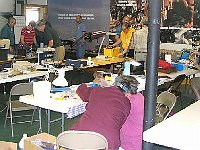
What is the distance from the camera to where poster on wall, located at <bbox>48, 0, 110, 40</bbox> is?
1034cm

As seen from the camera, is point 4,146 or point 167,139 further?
point 4,146

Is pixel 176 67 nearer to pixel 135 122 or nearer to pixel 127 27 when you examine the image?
pixel 127 27

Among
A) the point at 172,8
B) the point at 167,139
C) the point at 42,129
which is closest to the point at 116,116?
the point at 167,139

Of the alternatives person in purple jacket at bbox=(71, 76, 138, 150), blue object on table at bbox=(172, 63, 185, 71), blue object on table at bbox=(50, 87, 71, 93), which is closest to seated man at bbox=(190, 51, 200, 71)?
blue object on table at bbox=(172, 63, 185, 71)

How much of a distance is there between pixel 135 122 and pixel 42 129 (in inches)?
83.7

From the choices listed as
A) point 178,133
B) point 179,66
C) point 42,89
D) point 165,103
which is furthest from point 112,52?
point 178,133

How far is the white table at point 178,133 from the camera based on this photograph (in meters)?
1.82

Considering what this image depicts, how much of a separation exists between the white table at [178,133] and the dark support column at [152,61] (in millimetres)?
129

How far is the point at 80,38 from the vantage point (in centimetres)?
1001

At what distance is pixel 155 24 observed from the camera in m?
2.06

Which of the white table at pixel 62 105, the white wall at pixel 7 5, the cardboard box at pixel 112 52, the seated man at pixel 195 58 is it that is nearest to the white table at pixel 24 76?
the white table at pixel 62 105

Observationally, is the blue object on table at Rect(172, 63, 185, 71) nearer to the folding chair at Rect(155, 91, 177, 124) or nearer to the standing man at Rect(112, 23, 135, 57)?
the standing man at Rect(112, 23, 135, 57)

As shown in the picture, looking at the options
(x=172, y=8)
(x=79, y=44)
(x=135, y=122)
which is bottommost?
(x=135, y=122)

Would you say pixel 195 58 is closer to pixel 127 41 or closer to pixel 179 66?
pixel 179 66
